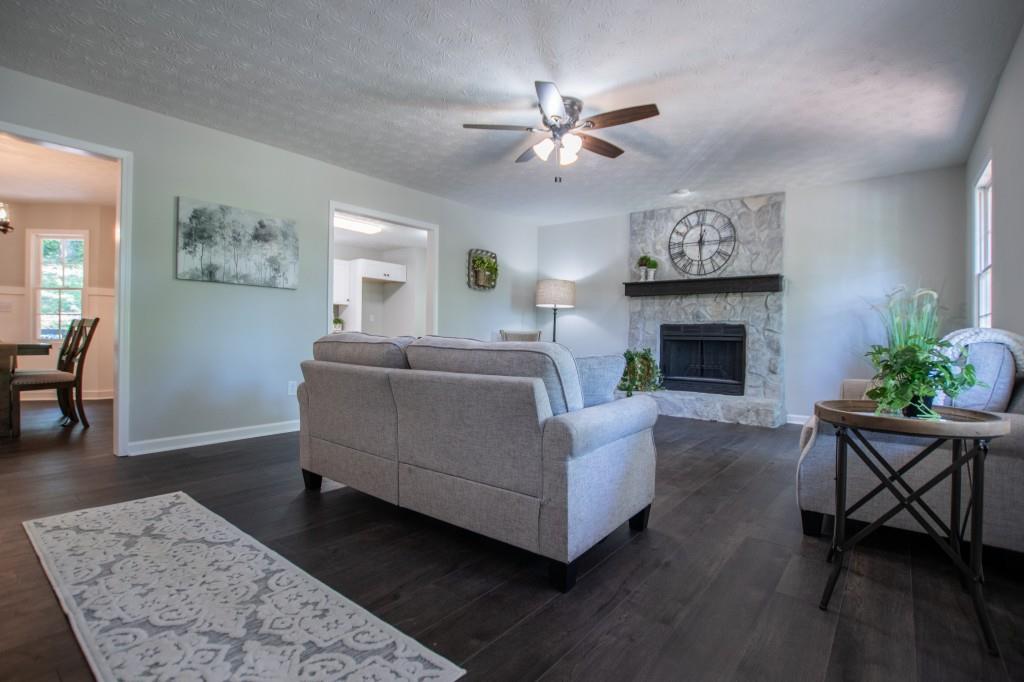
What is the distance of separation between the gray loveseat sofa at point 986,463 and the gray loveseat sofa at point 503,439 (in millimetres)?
738

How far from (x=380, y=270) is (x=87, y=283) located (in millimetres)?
3795

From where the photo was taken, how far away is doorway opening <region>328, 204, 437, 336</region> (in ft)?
24.6

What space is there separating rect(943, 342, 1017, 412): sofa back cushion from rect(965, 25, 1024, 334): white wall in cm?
67

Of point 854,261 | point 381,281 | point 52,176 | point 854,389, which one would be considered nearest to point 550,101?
point 854,389

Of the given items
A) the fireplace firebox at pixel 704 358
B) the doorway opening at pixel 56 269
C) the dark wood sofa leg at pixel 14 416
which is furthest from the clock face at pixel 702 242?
the dark wood sofa leg at pixel 14 416

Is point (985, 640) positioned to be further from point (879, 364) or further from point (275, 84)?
point (275, 84)

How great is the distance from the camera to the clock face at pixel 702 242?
5422 mm

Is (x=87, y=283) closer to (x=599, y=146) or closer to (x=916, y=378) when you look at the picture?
(x=599, y=146)

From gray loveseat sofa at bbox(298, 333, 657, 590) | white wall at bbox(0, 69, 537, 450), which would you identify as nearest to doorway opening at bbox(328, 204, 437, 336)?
white wall at bbox(0, 69, 537, 450)

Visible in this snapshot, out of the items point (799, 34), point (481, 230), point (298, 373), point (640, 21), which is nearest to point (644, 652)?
point (640, 21)

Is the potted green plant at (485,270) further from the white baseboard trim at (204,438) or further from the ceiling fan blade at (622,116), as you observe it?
the ceiling fan blade at (622,116)

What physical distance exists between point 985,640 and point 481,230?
5.47m

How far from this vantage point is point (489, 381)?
1742 mm

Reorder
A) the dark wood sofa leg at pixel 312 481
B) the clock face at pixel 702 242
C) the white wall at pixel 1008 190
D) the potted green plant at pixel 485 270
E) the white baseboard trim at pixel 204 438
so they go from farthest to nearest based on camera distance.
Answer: the potted green plant at pixel 485 270, the clock face at pixel 702 242, the white baseboard trim at pixel 204 438, the dark wood sofa leg at pixel 312 481, the white wall at pixel 1008 190
